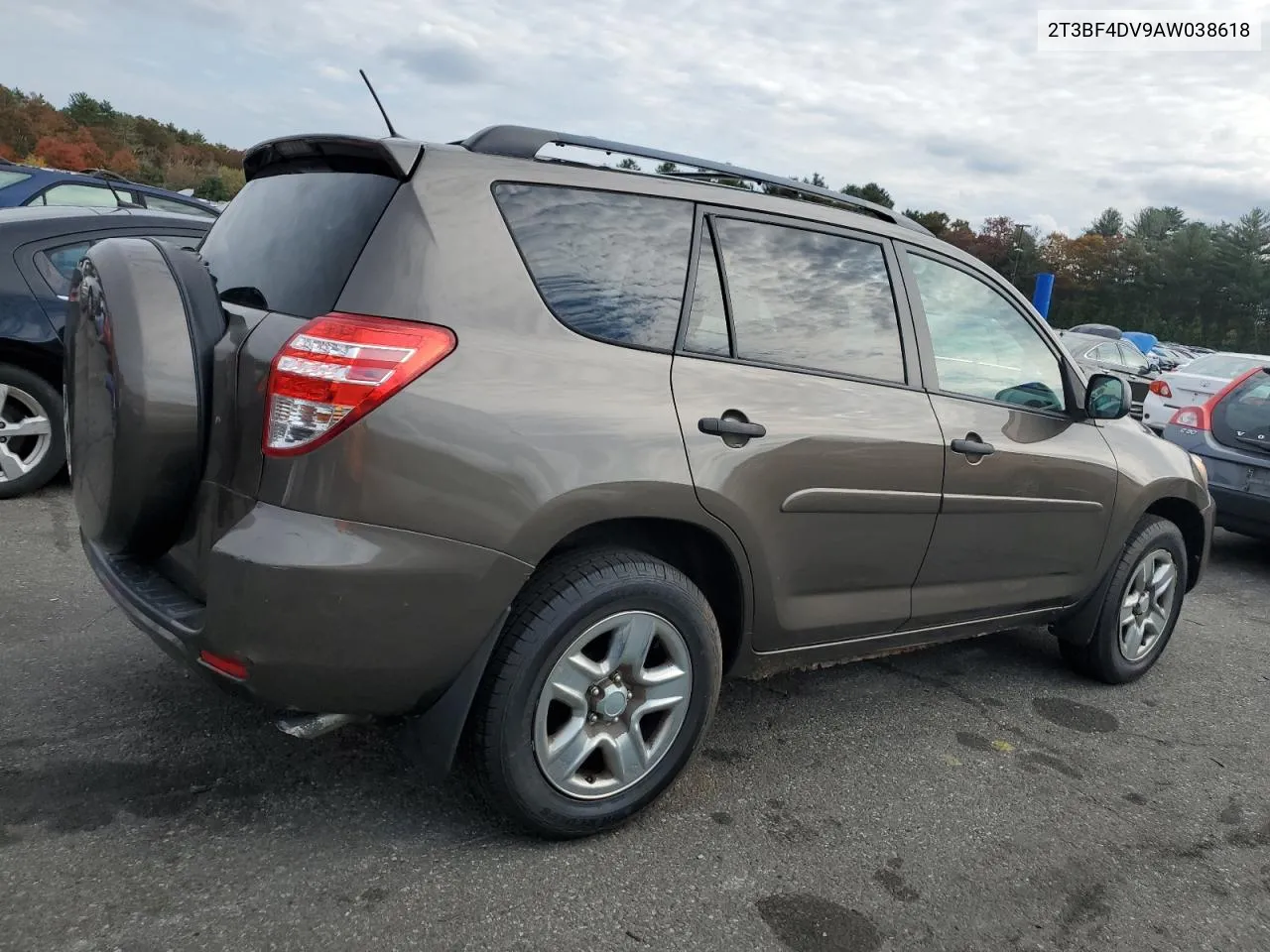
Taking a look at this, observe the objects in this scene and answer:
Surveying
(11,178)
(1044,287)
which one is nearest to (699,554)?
(11,178)

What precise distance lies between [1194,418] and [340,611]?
671 cm

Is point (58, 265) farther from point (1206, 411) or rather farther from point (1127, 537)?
point (1206, 411)

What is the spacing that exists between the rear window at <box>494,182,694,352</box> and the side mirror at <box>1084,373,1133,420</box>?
1.95m

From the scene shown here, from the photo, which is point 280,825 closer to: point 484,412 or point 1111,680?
point 484,412

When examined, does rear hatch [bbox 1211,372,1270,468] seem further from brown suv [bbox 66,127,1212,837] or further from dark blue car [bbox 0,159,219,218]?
dark blue car [bbox 0,159,219,218]

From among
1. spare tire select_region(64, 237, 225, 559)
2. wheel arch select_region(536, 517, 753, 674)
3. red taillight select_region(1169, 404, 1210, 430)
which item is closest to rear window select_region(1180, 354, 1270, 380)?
red taillight select_region(1169, 404, 1210, 430)

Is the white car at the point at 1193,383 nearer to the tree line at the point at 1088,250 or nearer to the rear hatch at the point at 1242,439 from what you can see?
the rear hatch at the point at 1242,439

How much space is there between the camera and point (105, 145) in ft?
221

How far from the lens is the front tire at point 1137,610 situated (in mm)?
4078

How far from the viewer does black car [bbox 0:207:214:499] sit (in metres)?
5.04

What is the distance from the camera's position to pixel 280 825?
2.53m

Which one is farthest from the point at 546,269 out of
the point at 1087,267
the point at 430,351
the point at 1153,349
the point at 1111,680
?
the point at 1087,267

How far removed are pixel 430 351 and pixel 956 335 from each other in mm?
2009

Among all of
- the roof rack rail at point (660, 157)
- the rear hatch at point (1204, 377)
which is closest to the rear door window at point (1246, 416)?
the rear hatch at point (1204, 377)
